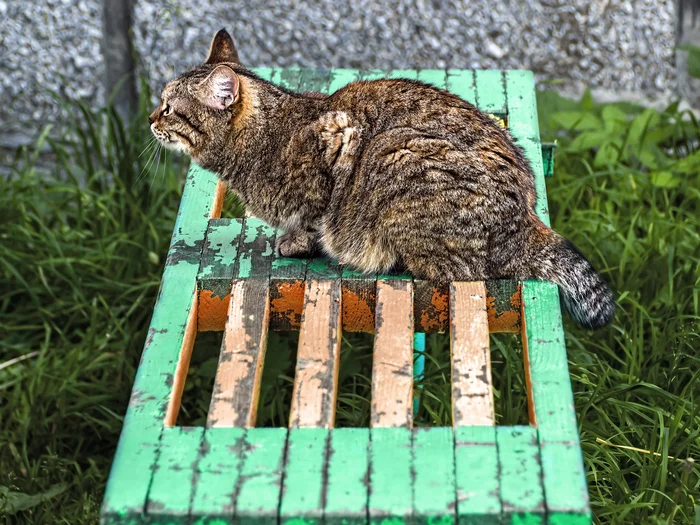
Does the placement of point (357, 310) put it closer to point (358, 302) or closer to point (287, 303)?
point (358, 302)

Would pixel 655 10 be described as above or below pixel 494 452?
below

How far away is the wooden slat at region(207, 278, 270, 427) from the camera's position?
2.07 meters

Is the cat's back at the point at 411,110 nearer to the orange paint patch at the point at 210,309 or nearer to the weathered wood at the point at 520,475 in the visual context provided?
the orange paint patch at the point at 210,309

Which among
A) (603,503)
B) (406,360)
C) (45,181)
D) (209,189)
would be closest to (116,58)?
(45,181)

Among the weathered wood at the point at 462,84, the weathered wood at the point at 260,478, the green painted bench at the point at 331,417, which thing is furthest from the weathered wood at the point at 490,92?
the weathered wood at the point at 260,478

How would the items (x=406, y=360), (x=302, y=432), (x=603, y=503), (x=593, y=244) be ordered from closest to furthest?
(x=302, y=432) → (x=406, y=360) → (x=603, y=503) → (x=593, y=244)

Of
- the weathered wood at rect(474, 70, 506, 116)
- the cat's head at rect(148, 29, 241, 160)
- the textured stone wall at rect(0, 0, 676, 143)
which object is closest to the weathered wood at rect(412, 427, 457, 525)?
the cat's head at rect(148, 29, 241, 160)

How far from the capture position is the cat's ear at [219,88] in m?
2.67

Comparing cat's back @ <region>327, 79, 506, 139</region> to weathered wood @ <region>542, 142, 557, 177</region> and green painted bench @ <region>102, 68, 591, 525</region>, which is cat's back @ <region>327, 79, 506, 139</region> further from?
weathered wood @ <region>542, 142, 557, 177</region>

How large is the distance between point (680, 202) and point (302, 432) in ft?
8.41

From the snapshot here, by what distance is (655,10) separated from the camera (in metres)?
4.23

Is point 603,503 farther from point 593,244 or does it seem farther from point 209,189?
point 209,189

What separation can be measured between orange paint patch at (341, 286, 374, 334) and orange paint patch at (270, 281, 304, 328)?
0.38 feet

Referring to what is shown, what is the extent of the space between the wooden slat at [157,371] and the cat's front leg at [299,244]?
0.77ft
